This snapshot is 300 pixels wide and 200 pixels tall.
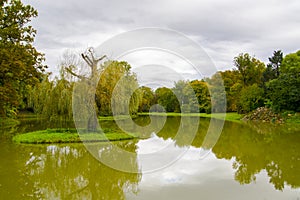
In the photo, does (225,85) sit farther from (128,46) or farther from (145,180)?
(145,180)

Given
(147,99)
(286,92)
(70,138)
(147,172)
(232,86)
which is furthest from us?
(147,99)

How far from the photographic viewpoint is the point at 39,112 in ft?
42.9

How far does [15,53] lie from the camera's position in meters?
9.31

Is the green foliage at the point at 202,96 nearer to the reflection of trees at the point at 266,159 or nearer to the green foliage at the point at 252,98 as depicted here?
the green foliage at the point at 252,98

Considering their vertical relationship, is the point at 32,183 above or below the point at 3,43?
below

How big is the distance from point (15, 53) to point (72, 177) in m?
5.14

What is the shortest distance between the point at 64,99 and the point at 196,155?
20.9 feet

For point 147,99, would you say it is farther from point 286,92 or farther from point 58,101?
point 58,101

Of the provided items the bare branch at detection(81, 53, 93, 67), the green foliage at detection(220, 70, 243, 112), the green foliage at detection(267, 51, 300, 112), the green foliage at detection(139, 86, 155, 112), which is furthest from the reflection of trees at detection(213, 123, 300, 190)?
the green foliage at detection(139, 86, 155, 112)

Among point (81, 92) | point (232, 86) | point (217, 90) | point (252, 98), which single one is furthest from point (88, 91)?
point (232, 86)

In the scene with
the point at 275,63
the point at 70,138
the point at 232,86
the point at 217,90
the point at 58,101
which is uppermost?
the point at 275,63

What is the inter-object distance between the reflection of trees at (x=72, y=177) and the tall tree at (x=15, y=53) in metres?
2.08

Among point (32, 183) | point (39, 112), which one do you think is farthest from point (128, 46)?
point (39, 112)

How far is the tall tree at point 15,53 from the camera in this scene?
8.84 metres
